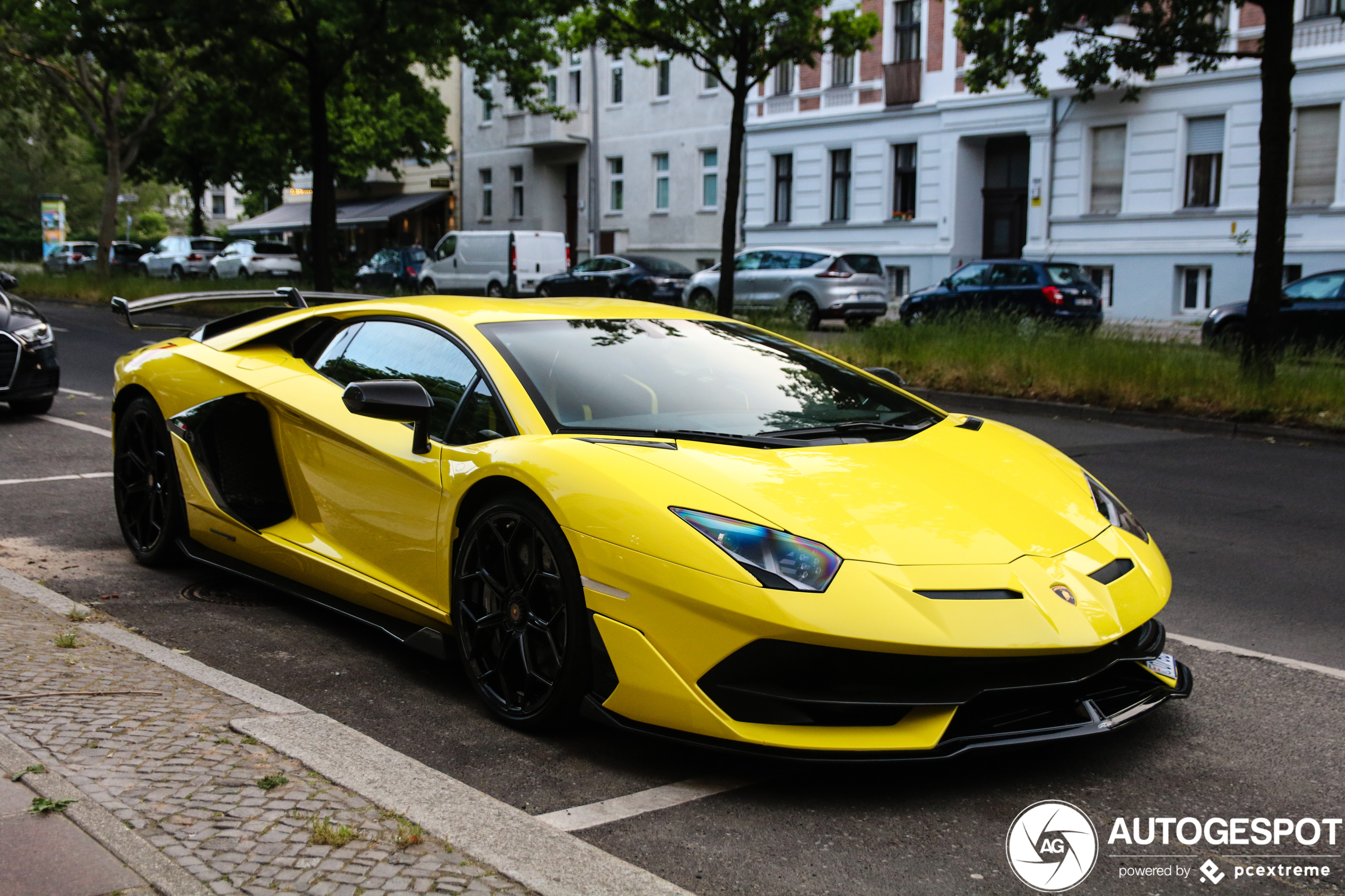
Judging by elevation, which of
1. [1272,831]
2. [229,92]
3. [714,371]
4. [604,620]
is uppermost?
[229,92]

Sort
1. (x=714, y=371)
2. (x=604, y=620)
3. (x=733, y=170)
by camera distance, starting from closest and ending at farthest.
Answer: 1. (x=604, y=620)
2. (x=714, y=371)
3. (x=733, y=170)

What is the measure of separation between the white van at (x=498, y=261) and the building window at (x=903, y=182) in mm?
9002

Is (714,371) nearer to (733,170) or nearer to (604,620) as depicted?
(604,620)

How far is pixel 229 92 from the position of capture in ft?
91.3

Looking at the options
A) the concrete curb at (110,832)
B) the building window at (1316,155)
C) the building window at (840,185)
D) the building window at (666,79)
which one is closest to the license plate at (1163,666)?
the concrete curb at (110,832)

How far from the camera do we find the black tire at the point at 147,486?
5.70 metres

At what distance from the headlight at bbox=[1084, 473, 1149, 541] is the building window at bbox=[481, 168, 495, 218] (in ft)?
156

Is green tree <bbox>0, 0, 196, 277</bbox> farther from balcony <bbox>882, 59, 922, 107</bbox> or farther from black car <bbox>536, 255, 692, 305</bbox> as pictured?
balcony <bbox>882, 59, 922, 107</bbox>

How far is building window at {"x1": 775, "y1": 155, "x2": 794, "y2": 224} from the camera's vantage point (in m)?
37.9

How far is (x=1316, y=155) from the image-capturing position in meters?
26.8

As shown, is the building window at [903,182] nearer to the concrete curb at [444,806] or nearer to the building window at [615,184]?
the building window at [615,184]

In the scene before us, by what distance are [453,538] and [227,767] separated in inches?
43.0

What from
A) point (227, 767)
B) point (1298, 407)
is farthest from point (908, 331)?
point (227, 767)

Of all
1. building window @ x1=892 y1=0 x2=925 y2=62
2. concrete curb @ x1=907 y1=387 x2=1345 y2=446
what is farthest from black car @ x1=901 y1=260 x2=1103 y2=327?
building window @ x1=892 y1=0 x2=925 y2=62
